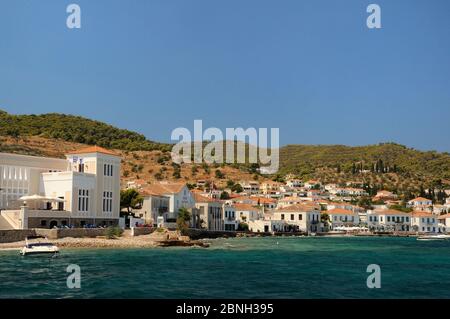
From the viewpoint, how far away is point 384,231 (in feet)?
350

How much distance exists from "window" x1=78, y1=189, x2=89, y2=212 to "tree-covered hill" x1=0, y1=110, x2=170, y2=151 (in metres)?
64.5

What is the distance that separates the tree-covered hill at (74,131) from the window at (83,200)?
211ft

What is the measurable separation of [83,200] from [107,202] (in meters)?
3.40

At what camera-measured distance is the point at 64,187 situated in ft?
178

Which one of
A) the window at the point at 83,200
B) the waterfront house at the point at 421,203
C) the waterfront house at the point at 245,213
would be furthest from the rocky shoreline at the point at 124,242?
the waterfront house at the point at 421,203

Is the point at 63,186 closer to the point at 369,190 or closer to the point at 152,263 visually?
the point at 152,263

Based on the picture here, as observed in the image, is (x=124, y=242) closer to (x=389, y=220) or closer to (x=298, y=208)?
(x=298, y=208)

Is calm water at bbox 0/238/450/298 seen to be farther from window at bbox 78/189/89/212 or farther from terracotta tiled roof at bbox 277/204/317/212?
terracotta tiled roof at bbox 277/204/317/212

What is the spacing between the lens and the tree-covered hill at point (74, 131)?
12332 centimetres

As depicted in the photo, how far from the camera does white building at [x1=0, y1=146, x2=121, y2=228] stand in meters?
52.6

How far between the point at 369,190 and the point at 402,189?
1287 cm

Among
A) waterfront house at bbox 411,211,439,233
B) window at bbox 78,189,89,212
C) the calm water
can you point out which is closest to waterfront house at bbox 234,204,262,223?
waterfront house at bbox 411,211,439,233

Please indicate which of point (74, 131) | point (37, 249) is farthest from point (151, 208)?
point (74, 131)
